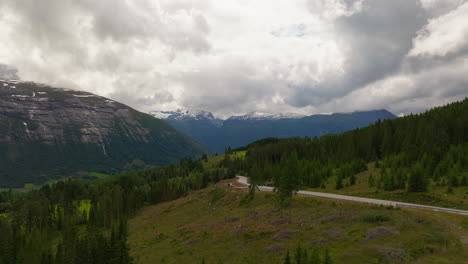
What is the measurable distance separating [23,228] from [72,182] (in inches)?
2672

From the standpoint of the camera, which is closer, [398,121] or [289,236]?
[289,236]

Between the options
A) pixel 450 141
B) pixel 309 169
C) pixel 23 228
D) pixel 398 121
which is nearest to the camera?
pixel 450 141

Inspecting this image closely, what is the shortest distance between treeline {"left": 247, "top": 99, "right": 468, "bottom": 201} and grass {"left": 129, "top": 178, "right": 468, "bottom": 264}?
12.0 m

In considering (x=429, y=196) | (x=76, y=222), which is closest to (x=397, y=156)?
(x=429, y=196)

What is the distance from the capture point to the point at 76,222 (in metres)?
135

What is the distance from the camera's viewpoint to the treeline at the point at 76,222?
208 feet

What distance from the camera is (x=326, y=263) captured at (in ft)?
90.5

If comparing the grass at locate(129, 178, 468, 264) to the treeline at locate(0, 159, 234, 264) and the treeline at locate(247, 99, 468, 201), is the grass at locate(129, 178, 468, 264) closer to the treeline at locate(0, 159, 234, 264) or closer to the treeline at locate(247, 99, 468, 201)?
the treeline at locate(0, 159, 234, 264)

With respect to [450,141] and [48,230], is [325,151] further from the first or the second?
[48,230]

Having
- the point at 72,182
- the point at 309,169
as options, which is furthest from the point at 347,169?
the point at 72,182

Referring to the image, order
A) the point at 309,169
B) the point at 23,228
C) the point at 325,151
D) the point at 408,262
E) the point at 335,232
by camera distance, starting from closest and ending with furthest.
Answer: the point at 408,262
the point at 335,232
the point at 309,169
the point at 23,228
the point at 325,151

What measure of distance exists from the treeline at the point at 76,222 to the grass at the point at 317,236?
10122 millimetres

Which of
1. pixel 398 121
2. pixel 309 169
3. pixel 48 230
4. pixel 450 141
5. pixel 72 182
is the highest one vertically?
pixel 398 121

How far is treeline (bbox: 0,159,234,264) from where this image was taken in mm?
63312
